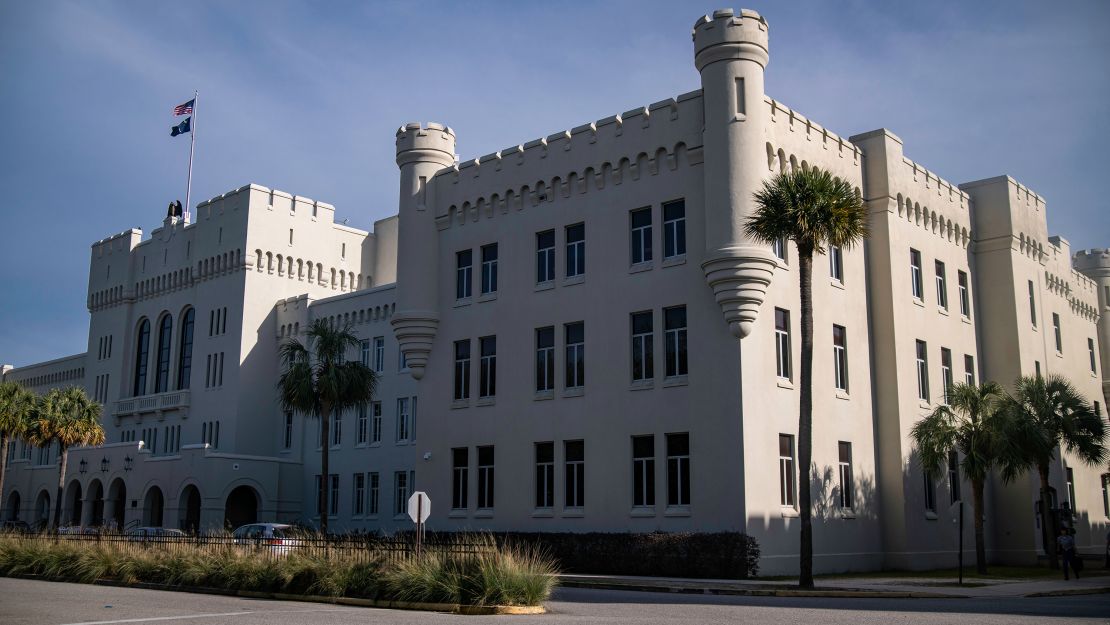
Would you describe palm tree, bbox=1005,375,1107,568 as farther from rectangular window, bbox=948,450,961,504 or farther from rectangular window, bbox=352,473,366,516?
rectangular window, bbox=352,473,366,516

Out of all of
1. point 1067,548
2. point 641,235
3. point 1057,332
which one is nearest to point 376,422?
point 641,235

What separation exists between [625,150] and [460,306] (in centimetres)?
924

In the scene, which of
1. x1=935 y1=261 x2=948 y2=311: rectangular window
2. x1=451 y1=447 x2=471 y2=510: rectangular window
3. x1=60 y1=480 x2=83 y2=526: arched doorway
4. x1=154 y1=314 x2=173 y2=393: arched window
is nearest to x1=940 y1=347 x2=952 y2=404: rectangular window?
x1=935 y1=261 x2=948 y2=311: rectangular window

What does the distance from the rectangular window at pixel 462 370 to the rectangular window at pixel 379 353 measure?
1512 centimetres

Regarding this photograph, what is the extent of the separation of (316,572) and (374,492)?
100ft

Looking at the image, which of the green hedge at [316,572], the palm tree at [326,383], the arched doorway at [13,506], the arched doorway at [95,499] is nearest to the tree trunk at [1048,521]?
the green hedge at [316,572]

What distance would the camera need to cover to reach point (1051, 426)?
120ft

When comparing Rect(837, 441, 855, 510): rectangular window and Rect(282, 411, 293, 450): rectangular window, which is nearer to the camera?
Rect(837, 441, 855, 510): rectangular window

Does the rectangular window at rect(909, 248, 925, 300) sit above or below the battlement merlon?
below

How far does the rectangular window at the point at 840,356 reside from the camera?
34.5 meters


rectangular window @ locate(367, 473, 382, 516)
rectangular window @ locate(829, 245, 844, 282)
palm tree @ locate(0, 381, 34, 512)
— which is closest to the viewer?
rectangular window @ locate(829, 245, 844, 282)

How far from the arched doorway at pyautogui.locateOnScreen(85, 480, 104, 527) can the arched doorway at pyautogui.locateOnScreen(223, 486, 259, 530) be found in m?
10.1

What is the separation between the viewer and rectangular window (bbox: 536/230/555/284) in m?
36.5

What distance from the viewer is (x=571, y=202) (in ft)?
118
